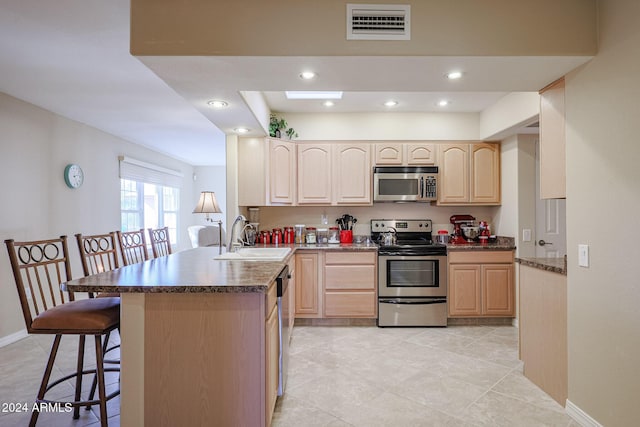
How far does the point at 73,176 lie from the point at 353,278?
3751 millimetres

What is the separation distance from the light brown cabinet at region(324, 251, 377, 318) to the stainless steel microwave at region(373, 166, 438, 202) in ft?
2.58

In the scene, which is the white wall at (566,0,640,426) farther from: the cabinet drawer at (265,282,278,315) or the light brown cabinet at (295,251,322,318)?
the light brown cabinet at (295,251,322,318)

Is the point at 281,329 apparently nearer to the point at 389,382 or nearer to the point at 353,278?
the point at 389,382

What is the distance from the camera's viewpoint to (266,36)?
74.9 inches

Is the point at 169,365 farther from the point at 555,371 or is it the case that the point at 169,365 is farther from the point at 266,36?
the point at 555,371

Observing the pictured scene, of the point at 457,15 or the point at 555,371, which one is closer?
the point at 457,15

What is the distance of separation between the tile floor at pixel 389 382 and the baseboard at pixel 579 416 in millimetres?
41

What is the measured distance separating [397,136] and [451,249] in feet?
5.04

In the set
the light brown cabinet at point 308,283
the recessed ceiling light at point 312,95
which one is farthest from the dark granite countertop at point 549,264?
the recessed ceiling light at point 312,95

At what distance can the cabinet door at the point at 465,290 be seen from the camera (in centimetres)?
378

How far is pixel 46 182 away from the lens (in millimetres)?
3867

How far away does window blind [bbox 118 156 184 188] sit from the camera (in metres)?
5.43

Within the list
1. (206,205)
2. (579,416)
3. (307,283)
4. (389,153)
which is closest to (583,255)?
(579,416)

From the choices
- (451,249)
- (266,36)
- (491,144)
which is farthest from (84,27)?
(491,144)
